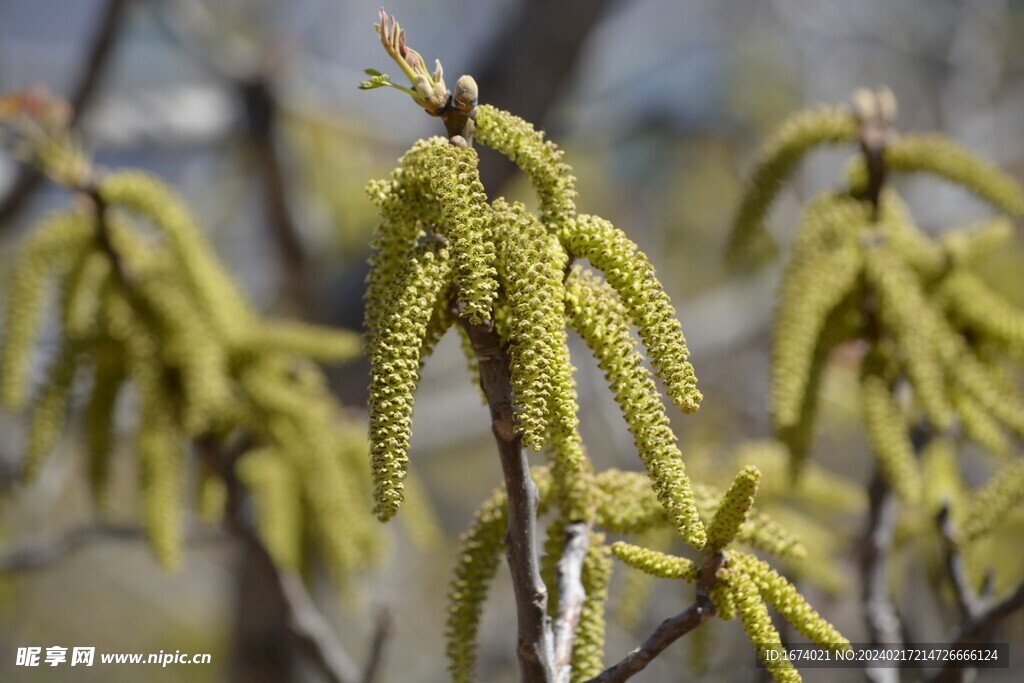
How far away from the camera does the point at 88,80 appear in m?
3.85

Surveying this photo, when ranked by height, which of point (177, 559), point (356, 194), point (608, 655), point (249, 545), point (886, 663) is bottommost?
point (886, 663)

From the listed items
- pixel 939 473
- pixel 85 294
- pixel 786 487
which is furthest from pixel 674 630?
pixel 85 294

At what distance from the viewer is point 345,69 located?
570cm

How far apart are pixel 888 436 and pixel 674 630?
0.82m

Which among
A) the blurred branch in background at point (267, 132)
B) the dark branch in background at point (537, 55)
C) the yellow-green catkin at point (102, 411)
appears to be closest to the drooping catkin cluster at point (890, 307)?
the yellow-green catkin at point (102, 411)

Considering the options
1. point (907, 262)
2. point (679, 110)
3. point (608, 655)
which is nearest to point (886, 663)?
point (907, 262)

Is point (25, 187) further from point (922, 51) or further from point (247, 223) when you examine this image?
point (922, 51)

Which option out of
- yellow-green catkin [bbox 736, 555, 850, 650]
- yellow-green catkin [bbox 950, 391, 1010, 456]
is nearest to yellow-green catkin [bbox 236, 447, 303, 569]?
yellow-green catkin [bbox 950, 391, 1010, 456]

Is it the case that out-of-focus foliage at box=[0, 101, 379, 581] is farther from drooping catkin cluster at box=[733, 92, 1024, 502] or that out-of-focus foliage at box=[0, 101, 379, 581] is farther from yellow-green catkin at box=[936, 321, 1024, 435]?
yellow-green catkin at box=[936, 321, 1024, 435]

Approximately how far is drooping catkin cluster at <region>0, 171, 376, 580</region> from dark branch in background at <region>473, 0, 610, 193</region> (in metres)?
1.66

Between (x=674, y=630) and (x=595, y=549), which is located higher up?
(x=595, y=549)

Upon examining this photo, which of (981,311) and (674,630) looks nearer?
(674,630)

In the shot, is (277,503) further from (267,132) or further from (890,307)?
(267,132)

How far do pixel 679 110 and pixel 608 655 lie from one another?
4.35 meters
